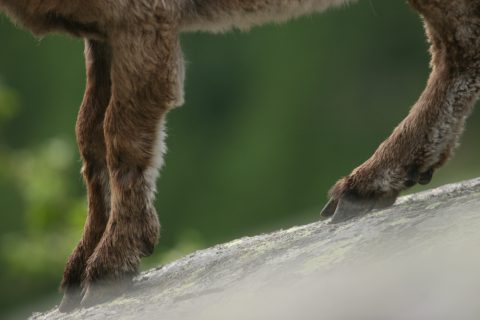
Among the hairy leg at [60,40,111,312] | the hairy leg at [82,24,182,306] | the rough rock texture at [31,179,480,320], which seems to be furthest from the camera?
the hairy leg at [60,40,111,312]

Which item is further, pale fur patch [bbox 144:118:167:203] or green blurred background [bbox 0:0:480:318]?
green blurred background [bbox 0:0:480:318]

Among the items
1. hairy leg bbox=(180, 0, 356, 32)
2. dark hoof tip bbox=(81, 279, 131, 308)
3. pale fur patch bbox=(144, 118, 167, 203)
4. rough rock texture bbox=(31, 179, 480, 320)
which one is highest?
hairy leg bbox=(180, 0, 356, 32)

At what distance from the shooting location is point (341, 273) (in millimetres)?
8094

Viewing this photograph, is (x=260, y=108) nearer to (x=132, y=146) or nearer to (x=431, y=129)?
(x=431, y=129)

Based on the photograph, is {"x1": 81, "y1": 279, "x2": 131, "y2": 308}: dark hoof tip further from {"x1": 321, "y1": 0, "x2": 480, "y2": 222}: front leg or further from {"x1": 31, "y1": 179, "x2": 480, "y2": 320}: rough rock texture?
{"x1": 321, "y1": 0, "x2": 480, "y2": 222}: front leg

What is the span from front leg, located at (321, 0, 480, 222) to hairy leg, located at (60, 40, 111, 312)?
1.81 metres

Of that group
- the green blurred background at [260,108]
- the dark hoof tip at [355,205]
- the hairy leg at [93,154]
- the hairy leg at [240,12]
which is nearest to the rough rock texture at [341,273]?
the dark hoof tip at [355,205]

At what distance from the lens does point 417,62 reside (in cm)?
3528

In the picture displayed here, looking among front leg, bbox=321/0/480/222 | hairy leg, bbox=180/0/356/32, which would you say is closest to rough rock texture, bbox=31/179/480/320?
front leg, bbox=321/0/480/222

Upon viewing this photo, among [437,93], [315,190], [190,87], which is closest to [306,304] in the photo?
[437,93]

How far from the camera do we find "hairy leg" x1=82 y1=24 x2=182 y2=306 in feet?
32.8

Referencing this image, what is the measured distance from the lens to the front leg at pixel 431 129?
33.6ft

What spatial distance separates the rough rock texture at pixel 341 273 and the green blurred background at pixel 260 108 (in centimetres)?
2158

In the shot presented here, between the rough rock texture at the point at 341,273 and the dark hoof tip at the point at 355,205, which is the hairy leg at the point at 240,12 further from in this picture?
the rough rock texture at the point at 341,273
